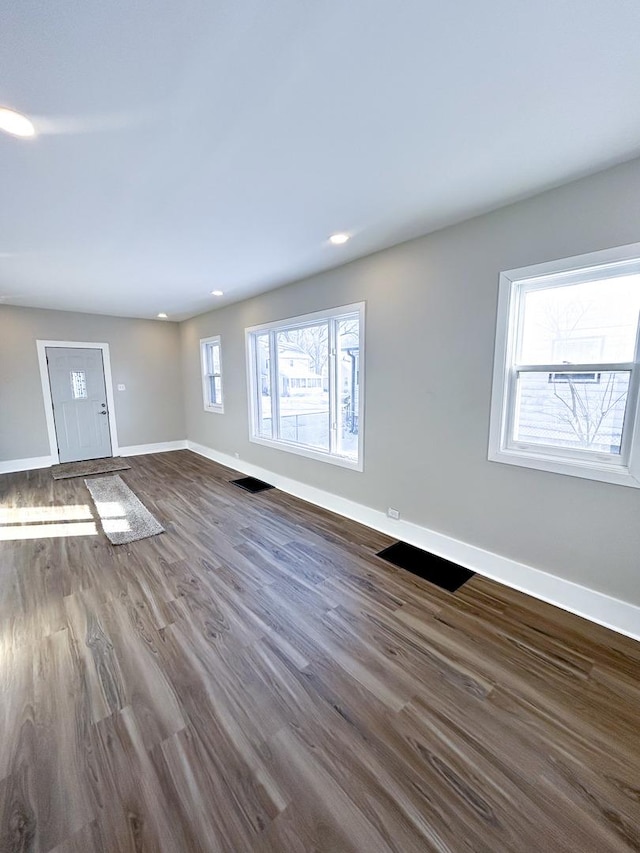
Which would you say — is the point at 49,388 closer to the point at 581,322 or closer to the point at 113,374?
the point at 113,374

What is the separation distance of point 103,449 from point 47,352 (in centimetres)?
184

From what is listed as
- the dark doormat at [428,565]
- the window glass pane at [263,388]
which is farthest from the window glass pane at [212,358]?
the dark doormat at [428,565]

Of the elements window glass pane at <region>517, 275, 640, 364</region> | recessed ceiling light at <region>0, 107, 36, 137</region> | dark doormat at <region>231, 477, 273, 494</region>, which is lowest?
dark doormat at <region>231, 477, 273, 494</region>

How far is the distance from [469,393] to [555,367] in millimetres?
561

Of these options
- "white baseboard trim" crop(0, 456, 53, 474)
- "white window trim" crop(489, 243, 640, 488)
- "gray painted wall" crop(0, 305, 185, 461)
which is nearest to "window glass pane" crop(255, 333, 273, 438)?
"gray painted wall" crop(0, 305, 185, 461)

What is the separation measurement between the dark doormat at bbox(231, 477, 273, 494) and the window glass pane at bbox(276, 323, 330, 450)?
2.37 ft

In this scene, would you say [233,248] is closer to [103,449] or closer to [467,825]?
[467,825]

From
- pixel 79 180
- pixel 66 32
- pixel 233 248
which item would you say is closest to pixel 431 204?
pixel 233 248

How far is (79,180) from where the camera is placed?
6.52 feet

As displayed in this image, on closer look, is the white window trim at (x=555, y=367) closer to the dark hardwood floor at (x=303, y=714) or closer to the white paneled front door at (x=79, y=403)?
the dark hardwood floor at (x=303, y=714)

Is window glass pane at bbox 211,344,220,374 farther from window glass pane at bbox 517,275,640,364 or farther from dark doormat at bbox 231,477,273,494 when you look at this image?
window glass pane at bbox 517,275,640,364

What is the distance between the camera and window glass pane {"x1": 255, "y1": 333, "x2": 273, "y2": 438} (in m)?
4.79

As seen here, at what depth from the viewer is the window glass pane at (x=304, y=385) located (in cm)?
390

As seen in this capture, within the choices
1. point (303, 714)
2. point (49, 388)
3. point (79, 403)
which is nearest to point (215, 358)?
point (79, 403)
